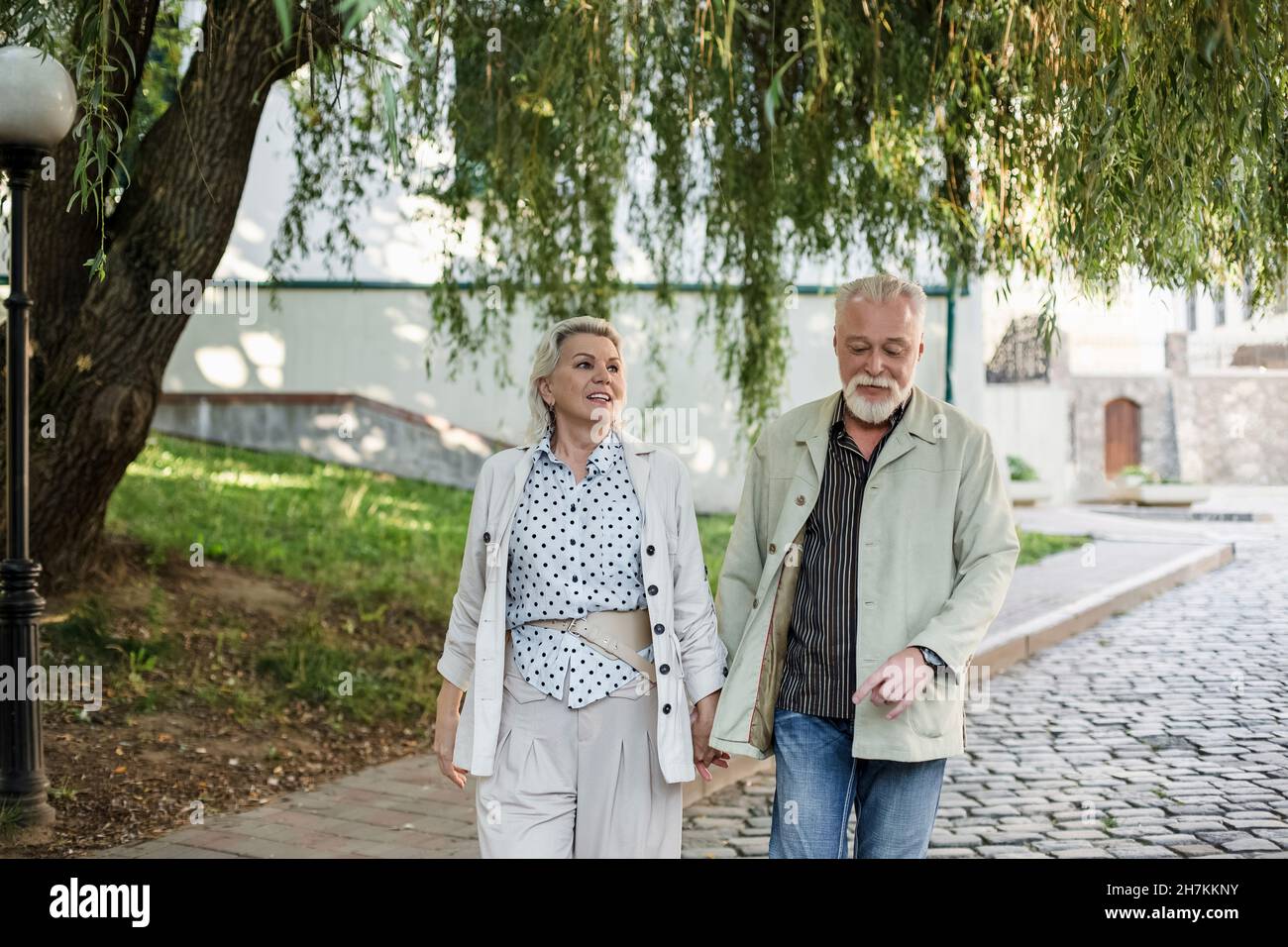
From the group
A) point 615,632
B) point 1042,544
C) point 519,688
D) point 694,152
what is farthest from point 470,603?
point 1042,544

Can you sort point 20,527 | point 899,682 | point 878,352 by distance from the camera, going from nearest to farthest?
point 899,682 → point 878,352 → point 20,527

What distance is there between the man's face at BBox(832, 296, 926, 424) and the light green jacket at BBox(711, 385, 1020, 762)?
3.6 inches

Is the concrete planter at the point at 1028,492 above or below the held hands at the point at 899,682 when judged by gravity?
below

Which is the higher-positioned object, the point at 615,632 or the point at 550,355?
the point at 550,355

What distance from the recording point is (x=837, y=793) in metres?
3.30

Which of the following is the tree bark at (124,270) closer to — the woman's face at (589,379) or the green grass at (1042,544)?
the woman's face at (589,379)

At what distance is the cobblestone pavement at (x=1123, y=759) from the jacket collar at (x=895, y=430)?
2.46 metres

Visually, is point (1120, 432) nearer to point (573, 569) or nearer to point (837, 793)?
point (837, 793)

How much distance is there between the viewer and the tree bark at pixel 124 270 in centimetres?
696

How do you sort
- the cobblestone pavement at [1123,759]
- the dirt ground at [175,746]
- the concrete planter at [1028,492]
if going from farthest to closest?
the concrete planter at [1028,492], the dirt ground at [175,746], the cobblestone pavement at [1123,759]

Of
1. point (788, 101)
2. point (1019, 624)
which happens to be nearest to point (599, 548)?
point (788, 101)

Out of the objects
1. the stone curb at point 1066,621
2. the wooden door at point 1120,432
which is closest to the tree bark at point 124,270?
the stone curb at point 1066,621

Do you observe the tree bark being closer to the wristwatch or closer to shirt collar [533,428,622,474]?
shirt collar [533,428,622,474]

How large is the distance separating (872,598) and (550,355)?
43.4 inches
